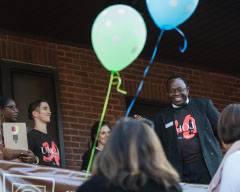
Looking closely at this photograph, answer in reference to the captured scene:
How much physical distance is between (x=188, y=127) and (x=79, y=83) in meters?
2.60

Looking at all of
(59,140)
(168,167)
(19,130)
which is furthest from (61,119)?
(168,167)

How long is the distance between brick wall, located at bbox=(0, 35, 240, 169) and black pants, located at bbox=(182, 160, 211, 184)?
2400mm

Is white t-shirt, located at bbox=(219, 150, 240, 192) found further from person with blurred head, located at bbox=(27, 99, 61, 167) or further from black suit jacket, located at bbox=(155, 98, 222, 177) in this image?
person with blurred head, located at bbox=(27, 99, 61, 167)

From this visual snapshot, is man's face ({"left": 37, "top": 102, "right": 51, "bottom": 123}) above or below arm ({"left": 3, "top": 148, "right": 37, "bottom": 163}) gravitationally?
above

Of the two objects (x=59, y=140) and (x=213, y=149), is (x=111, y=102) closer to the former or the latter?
(x=59, y=140)

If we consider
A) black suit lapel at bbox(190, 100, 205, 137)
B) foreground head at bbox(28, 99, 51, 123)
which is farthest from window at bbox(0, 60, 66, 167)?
black suit lapel at bbox(190, 100, 205, 137)

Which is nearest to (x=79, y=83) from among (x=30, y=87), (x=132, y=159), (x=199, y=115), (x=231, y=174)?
(x=30, y=87)

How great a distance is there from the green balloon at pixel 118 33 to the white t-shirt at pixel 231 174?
1.06m

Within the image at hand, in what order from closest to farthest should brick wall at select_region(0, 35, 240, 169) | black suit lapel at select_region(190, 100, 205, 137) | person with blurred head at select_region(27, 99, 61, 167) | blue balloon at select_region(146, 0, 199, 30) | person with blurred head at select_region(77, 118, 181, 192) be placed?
person with blurred head at select_region(77, 118, 181, 192) < blue balloon at select_region(146, 0, 199, 30) < black suit lapel at select_region(190, 100, 205, 137) < person with blurred head at select_region(27, 99, 61, 167) < brick wall at select_region(0, 35, 240, 169)

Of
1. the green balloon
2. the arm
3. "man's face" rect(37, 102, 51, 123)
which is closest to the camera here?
the green balloon

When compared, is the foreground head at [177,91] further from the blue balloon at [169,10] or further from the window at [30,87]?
the window at [30,87]

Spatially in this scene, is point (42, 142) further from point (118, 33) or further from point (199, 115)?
point (118, 33)

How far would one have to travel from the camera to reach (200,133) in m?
6.47

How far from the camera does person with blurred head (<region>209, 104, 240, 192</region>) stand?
423 centimetres
